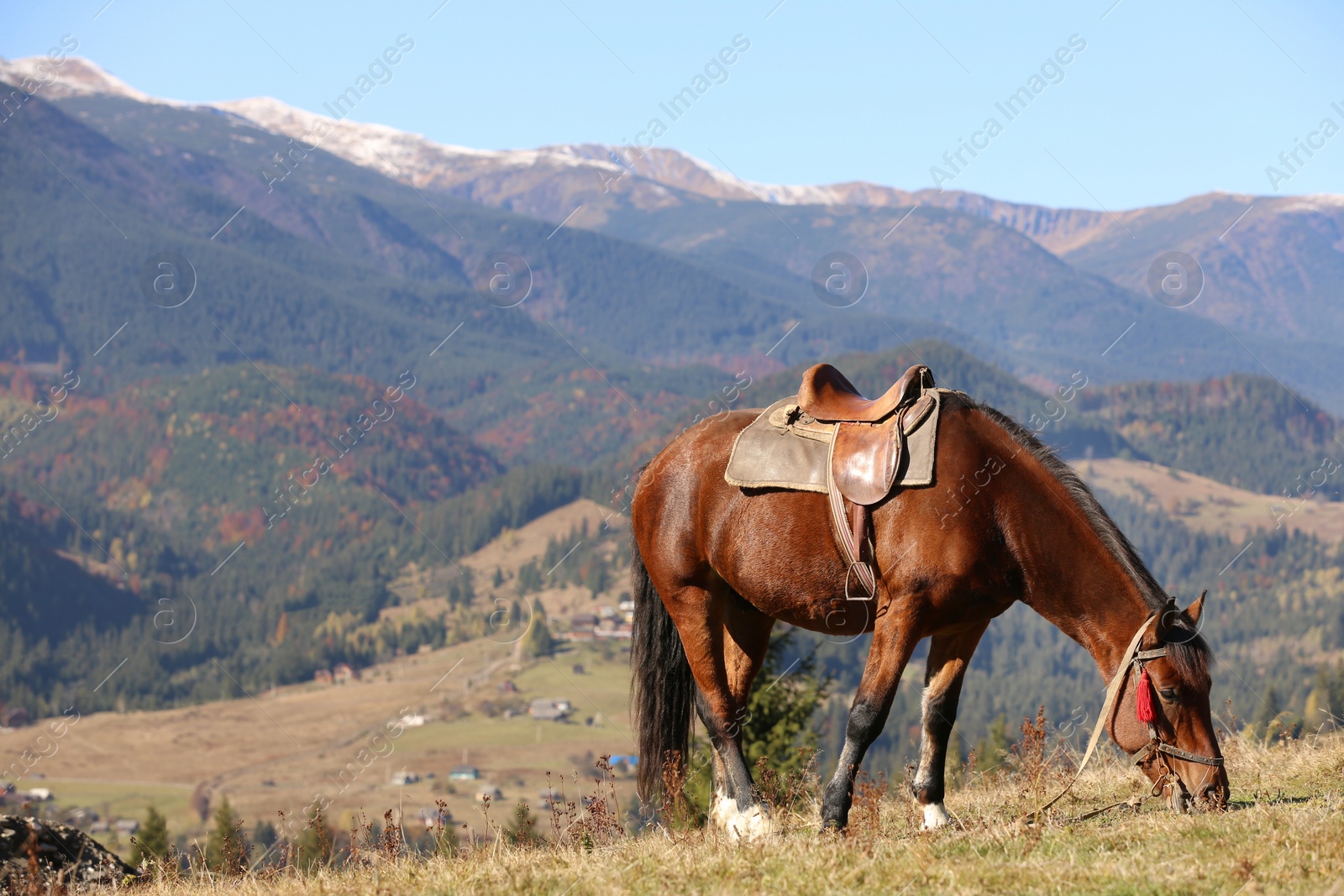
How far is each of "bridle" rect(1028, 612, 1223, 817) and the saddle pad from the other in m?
1.65

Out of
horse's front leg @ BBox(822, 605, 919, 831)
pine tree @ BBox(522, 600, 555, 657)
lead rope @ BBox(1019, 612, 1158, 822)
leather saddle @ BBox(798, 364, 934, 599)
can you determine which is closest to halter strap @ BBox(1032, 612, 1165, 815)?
lead rope @ BBox(1019, 612, 1158, 822)

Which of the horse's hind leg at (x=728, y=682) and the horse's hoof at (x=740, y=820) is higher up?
the horse's hind leg at (x=728, y=682)

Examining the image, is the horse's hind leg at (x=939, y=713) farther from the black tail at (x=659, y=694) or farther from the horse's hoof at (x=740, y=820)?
the black tail at (x=659, y=694)

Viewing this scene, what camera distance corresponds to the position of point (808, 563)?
7500 mm

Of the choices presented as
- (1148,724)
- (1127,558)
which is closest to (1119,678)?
(1148,724)

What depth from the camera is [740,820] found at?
763cm

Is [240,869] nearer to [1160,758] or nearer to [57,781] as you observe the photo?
[1160,758]

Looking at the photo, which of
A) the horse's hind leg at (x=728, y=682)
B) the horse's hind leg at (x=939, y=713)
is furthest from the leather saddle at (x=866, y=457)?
the horse's hind leg at (x=728, y=682)

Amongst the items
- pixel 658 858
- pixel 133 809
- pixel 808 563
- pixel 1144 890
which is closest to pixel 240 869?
pixel 658 858

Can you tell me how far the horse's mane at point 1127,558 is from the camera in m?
6.75

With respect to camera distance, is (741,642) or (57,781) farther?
(57,781)

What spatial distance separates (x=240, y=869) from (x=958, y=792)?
5.69 m

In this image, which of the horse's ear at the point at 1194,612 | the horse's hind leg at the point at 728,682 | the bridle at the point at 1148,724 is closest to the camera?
the horse's ear at the point at 1194,612

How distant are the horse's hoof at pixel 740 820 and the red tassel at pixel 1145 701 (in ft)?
7.79
